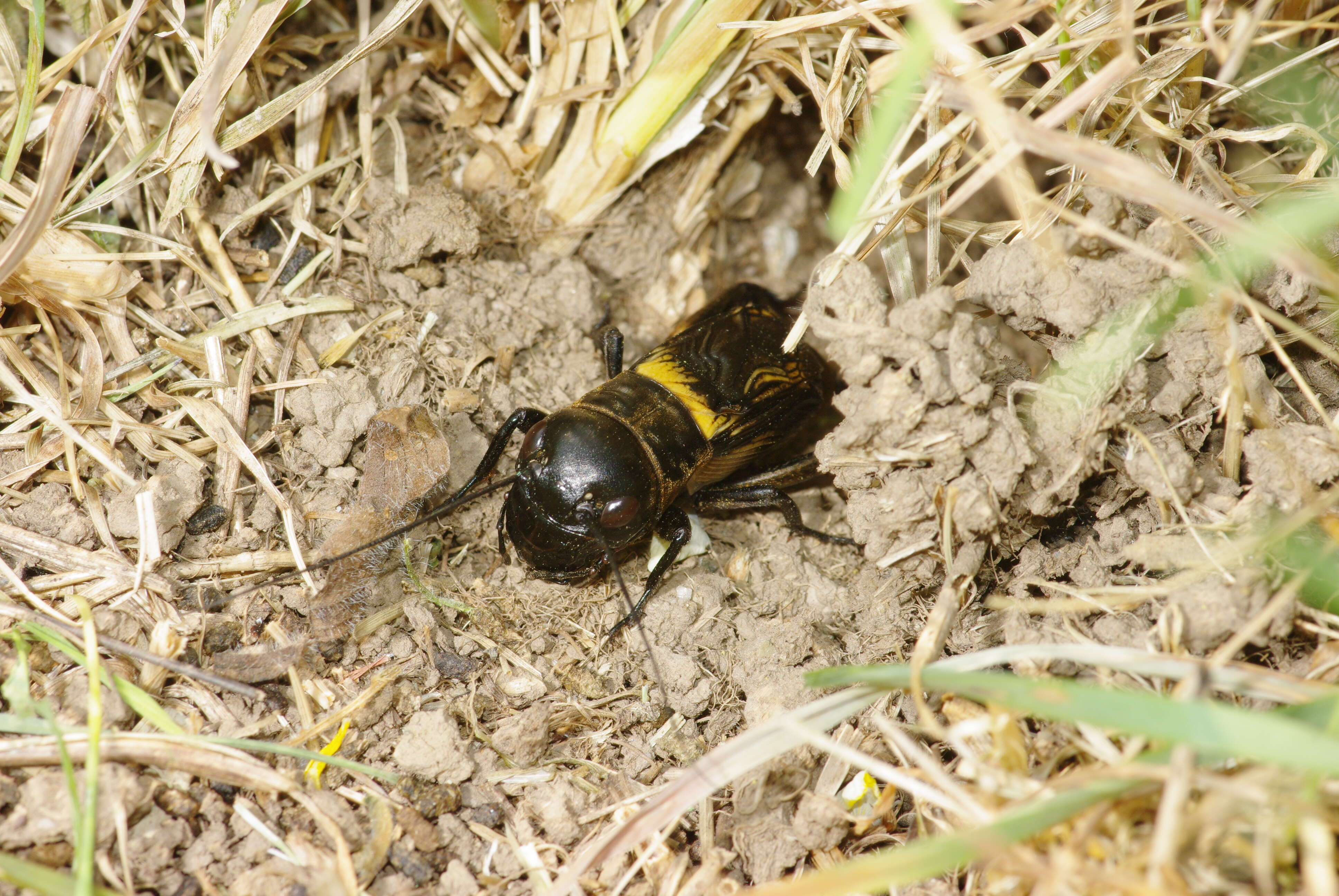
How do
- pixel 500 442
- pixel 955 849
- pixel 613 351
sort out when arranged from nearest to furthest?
pixel 955 849 → pixel 500 442 → pixel 613 351

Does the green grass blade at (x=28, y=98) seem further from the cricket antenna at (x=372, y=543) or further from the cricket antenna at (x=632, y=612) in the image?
the cricket antenna at (x=632, y=612)

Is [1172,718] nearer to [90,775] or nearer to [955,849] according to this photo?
[955,849]

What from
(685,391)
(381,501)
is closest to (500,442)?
(381,501)

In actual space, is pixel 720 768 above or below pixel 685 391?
below

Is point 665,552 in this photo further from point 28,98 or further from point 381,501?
point 28,98

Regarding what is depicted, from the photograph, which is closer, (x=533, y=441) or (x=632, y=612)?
(x=632, y=612)

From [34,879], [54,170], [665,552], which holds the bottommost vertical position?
[665,552]

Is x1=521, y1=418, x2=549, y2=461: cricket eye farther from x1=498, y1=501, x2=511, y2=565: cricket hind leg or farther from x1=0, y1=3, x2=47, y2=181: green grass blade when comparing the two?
x1=0, y1=3, x2=47, y2=181: green grass blade

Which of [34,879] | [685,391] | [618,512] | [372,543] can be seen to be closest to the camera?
[34,879]
